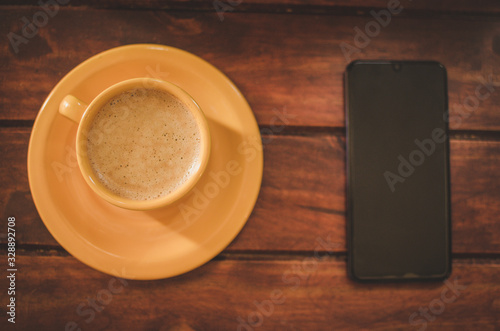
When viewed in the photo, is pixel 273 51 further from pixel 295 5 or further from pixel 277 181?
pixel 277 181

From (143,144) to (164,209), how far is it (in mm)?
123

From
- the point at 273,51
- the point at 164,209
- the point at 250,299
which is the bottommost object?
the point at 250,299

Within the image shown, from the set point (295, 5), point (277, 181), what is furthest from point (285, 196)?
point (295, 5)

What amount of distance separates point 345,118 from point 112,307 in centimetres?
59

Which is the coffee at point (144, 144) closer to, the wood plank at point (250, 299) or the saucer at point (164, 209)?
the saucer at point (164, 209)

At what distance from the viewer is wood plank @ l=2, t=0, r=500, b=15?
646 millimetres

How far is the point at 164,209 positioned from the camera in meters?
0.59

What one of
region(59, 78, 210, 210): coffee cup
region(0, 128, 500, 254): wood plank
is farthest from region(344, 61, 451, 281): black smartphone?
region(59, 78, 210, 210): coffee cup

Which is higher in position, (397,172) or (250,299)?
(397,172)

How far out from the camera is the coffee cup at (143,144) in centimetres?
55

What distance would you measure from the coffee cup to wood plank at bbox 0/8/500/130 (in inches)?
5.9

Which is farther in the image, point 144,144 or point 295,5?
point 295,5

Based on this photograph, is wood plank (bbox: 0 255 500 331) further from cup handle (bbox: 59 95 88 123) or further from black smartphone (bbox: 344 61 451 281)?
cup handle (bbox: 59 95 88 123)

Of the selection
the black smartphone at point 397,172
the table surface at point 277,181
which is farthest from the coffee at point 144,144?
the black smartphone at point 397,172
